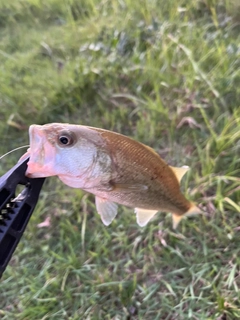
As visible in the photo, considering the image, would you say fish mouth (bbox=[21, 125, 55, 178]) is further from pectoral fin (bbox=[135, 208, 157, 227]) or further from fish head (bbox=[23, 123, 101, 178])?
pectoral fin (bbox=[135, 208, 157, 227])

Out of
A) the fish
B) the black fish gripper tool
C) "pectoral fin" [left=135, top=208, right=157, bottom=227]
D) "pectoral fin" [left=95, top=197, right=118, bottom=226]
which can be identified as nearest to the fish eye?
the fish

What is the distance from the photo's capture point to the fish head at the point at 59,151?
3.59 ft

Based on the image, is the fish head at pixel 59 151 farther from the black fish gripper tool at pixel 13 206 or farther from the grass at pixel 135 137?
the grass at pixel 135 137

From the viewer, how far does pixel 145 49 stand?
261cm

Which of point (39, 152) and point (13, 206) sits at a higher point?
point (39, 152)

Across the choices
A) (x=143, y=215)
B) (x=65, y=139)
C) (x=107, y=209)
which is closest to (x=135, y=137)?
(x=143, y=215)

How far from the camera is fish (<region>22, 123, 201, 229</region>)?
111 cm

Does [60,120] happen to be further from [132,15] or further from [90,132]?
[90,132]

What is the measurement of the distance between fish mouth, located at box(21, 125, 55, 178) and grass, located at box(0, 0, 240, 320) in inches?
36.3

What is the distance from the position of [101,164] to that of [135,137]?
1116mm

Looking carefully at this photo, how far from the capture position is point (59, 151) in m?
1.12

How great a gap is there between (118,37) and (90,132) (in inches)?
64.6

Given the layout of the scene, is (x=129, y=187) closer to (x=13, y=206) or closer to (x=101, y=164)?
(x=101, y=164)

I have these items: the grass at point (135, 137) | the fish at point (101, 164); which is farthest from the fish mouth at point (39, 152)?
the grass at point (135, 137)
